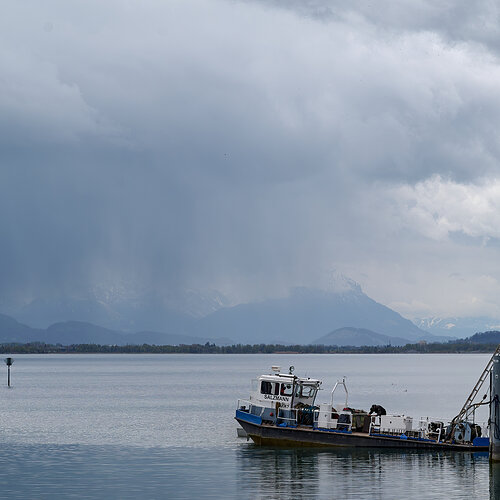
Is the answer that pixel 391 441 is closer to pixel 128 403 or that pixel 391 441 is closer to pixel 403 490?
pixel 403 490

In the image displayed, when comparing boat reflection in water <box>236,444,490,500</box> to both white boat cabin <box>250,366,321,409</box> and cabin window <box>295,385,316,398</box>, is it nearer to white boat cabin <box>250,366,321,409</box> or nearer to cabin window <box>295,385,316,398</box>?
white boat cabin <box>250,366,321,409</box>

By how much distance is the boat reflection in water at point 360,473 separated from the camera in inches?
2158

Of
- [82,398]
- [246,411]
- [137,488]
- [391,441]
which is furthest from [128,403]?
[137,488]

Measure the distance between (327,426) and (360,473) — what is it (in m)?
10.1

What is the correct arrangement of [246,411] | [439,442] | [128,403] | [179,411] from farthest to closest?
[128,403] → [179,411] → [246,411] → [439,442]

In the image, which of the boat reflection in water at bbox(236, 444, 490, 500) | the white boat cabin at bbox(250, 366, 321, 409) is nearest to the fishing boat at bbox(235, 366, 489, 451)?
the white boat cabin at bbox(250, 366, 321, 409)

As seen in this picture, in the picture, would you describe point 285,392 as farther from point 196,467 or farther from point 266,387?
point 196,467

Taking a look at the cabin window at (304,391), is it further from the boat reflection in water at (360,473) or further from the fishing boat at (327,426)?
the boat reflection in water at (360,473)

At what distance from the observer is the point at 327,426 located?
71.5 metres

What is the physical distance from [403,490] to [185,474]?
46.7 feet

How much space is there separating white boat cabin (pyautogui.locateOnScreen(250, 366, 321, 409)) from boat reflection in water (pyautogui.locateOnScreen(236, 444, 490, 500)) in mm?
3645

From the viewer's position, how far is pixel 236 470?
6244cm

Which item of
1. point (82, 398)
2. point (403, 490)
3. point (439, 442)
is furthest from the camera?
point (82, 398)

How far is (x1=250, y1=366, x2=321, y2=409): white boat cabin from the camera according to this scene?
2886 inches
